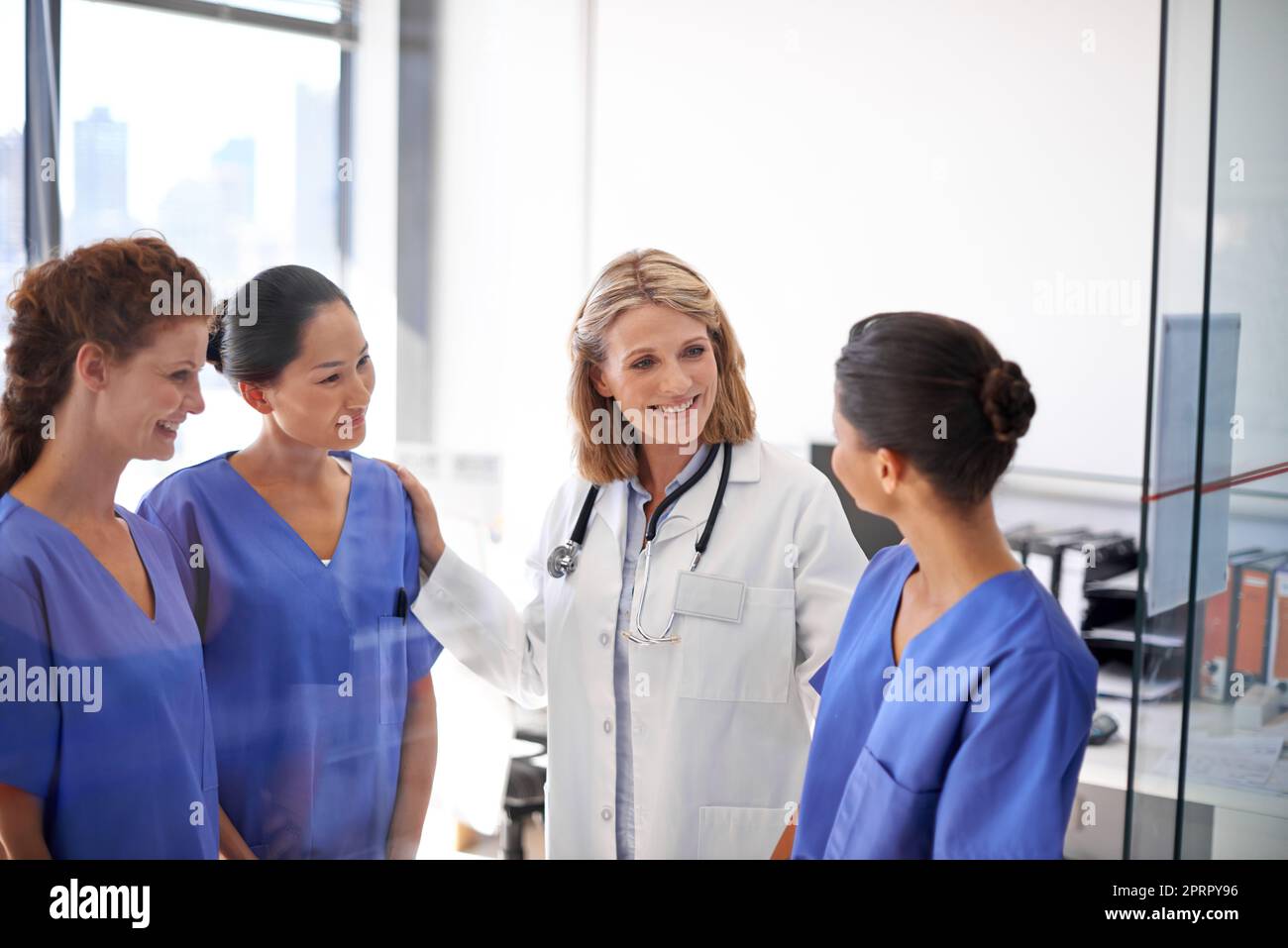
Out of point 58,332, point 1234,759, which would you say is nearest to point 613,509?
point 58,332

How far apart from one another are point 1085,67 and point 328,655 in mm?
1366

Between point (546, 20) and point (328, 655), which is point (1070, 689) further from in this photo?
point (546, 20)

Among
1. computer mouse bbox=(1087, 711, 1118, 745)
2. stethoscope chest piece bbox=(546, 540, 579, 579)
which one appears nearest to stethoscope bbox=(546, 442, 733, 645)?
stethoscope chest piece bbox=(546, 540, 579, 579)

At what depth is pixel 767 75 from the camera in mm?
1589

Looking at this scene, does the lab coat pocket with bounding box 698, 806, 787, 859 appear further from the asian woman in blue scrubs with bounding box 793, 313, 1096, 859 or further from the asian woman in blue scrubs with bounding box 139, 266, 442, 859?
the asian woman in blue scrubs with bounding box 139, 266, 442, 859

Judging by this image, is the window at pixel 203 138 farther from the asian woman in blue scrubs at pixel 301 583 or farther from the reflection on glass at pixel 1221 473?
the reflection on glass at pixel 1221 473

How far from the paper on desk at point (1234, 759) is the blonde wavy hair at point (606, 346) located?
753 millimetres

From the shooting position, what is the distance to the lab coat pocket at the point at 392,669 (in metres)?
1.49

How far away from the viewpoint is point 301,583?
143 cm

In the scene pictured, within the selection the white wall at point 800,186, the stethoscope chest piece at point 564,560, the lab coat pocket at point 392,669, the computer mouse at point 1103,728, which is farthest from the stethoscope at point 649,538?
the computer mouse at point 1103,728

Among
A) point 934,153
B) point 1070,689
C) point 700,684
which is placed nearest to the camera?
point 1070,689

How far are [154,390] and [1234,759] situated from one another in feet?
4.99
